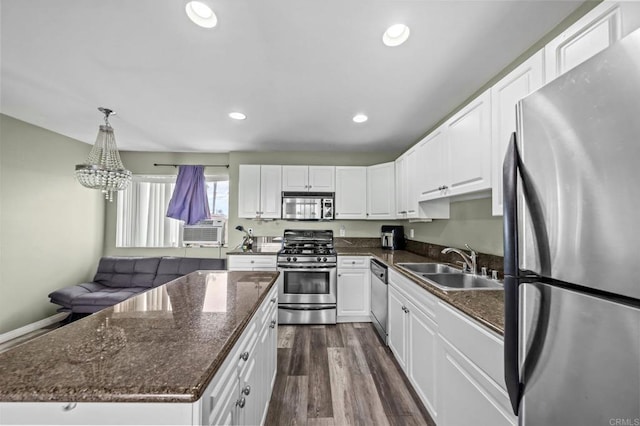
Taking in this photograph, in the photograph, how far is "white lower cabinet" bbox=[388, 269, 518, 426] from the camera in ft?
3.27

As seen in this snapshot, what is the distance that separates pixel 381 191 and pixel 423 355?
2.37 meters

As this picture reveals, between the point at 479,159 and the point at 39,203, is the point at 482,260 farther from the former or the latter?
the point at 39,203

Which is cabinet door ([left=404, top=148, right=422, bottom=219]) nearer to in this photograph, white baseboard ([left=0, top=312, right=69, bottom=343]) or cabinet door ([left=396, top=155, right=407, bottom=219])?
cabinet door ([left=396, top=155, right=407, bottom=219])

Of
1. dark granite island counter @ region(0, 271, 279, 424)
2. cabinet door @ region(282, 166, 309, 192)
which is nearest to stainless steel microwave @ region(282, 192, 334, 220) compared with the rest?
cabinet door @ region(282, 166, 309, 192)

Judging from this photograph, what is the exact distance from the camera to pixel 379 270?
9.24 feet

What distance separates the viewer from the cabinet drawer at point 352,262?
10.9ft

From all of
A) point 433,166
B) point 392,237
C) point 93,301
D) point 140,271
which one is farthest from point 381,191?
point 93,301

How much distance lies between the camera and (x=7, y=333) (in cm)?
280

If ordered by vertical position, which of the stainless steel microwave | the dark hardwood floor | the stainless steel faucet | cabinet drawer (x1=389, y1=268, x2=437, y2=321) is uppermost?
the stainless steel microwave

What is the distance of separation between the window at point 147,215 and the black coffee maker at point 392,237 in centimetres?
344

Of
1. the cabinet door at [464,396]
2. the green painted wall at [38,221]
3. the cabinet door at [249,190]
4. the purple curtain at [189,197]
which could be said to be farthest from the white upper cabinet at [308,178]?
the green painted wall at [38,221]

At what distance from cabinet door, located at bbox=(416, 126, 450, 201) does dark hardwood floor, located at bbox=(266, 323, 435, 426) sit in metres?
1.64

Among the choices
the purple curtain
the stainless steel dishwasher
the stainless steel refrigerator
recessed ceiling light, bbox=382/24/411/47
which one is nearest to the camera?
the stainless steel refrigerator

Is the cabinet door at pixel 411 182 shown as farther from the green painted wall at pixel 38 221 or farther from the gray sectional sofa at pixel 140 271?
the green painted wall at pixel 38 221
